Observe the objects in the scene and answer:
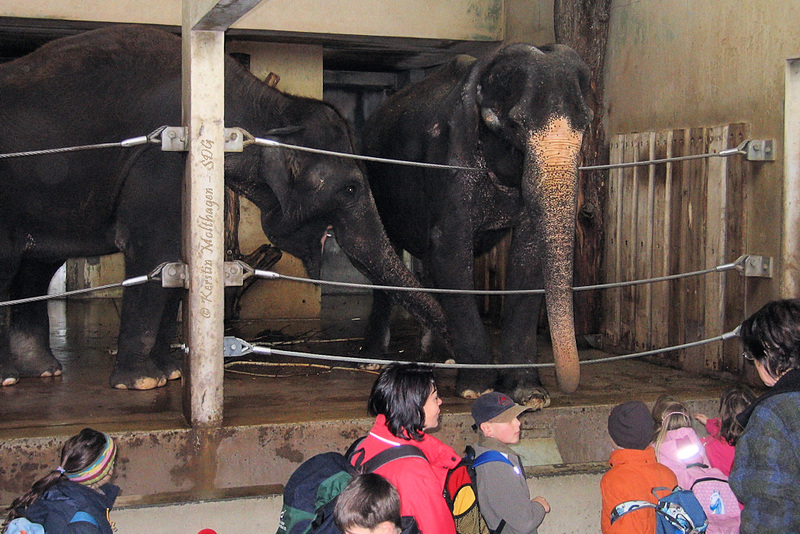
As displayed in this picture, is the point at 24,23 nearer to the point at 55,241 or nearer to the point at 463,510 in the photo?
the point at 55,241

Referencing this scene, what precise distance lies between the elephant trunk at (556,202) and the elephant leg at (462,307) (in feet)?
2.19

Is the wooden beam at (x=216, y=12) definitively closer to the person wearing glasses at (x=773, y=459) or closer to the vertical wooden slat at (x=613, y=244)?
the person wearing glasses at (x=773, y=459)

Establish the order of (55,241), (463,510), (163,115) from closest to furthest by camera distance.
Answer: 1. (463,510)
2. (163,115)
3. (55,241)

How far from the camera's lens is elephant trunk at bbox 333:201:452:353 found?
5223 mm

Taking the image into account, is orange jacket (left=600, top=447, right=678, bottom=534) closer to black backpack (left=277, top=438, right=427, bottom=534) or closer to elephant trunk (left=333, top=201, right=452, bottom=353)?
black backpack (left=277, top=438, right=427, bottom=534)

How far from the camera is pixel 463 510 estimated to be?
297 cm

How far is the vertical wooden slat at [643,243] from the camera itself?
6246 millimetres

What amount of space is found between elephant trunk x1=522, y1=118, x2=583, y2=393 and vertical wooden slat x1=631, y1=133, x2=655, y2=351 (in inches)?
74.8

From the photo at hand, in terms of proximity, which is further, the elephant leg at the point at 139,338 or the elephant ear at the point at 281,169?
→ the elephant ear at the point at 281,169

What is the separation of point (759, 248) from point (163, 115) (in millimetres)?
3309

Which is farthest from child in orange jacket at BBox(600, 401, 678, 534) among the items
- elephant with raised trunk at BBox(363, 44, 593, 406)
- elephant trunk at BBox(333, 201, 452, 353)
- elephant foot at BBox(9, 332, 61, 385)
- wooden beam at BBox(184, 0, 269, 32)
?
elephant foot at BBox(9, 332, 61, 385)

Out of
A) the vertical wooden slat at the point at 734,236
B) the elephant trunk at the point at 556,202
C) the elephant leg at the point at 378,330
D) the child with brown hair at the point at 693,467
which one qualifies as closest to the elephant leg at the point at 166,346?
the elephant leg at the point at 378,330

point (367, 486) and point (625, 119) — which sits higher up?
point (625, 119)

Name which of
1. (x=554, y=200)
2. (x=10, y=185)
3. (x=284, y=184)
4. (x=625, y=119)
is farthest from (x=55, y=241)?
(x=625, y=119)
